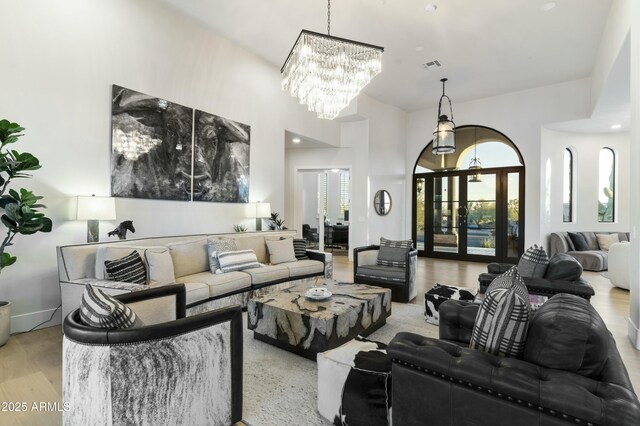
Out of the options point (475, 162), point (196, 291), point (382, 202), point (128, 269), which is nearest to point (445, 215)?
point (475, 162)

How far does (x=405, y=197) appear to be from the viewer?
9.22m

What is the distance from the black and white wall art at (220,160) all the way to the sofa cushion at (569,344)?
184 inches

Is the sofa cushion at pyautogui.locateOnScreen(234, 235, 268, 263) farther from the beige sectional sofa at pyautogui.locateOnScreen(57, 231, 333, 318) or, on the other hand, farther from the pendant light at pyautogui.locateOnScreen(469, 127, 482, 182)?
the pendant light at pyautogui.locateOnScreen(469, 127, 482, 182)

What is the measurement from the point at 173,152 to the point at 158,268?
1.98m

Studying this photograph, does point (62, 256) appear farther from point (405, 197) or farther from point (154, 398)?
point (405, 197)

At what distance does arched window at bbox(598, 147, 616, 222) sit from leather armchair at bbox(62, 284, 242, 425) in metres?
9.69

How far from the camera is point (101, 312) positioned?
1.46 metres

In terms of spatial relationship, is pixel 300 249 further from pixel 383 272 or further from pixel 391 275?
pixel 391 275

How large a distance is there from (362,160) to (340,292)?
16.7ft

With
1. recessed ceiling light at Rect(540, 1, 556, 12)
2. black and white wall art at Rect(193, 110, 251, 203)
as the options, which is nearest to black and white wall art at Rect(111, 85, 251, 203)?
black and white wall art at Rect(193, 110, 251, 203)

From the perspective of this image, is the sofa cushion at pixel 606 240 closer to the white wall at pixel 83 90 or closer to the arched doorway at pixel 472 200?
the arched doorway at pixel 472 200

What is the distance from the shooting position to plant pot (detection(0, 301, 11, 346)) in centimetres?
293

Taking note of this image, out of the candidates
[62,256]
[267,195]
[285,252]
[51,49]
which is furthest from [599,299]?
[51,49]

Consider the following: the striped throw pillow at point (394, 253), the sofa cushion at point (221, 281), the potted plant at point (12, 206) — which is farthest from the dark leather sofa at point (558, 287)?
the potted plant at point (12, 206)
